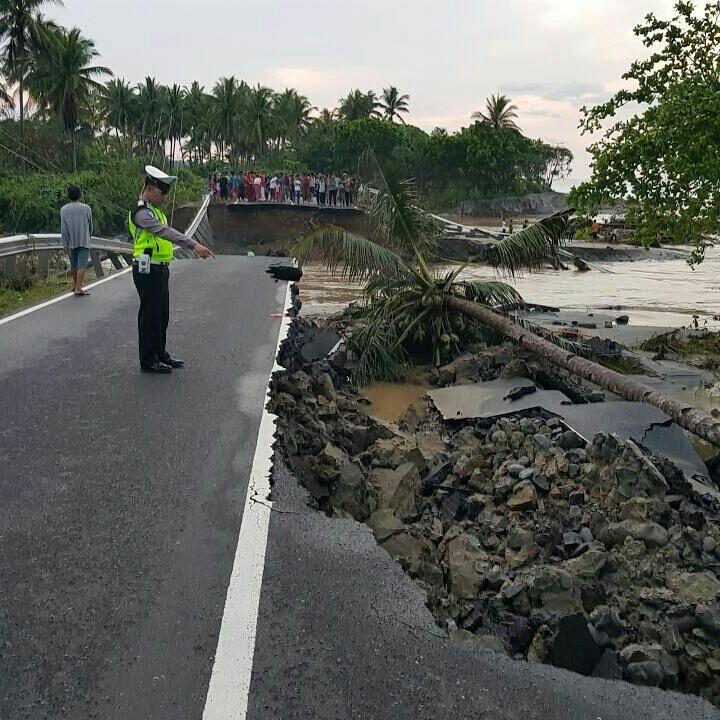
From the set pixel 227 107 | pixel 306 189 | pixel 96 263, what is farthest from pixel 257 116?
pixel 96 263

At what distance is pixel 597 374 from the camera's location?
8750mm

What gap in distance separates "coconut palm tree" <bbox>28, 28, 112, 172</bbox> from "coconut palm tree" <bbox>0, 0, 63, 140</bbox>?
2.35ft

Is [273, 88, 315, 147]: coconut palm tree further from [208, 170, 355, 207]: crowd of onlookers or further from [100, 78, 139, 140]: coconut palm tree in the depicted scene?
[208, 170, 355, 207]: crowd of onlookers

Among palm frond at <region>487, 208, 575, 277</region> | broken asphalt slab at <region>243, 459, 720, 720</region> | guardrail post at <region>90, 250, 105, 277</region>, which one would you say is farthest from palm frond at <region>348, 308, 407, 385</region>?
broken asphalt slab at <region>243, 459, 720, 720</region>

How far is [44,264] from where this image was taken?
1402 cm

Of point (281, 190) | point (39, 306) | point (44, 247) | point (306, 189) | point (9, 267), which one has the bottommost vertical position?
point (39, 306)

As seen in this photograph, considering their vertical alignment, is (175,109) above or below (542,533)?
above

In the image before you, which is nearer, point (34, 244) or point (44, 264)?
point (34, 244)

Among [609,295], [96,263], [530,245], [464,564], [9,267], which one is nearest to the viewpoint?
[464,564]

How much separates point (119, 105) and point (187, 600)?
73706mm

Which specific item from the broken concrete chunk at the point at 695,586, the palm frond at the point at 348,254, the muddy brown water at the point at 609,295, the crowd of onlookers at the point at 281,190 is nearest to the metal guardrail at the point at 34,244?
the palm frond at the point at 348,254

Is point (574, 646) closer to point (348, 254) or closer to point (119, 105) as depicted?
point (348, 254)

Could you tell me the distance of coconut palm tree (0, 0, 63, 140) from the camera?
153 ft

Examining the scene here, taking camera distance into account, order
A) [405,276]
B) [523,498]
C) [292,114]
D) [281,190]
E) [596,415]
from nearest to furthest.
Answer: [523,498]
[596,415]
[405,276]
[281,190]
[292,114]
